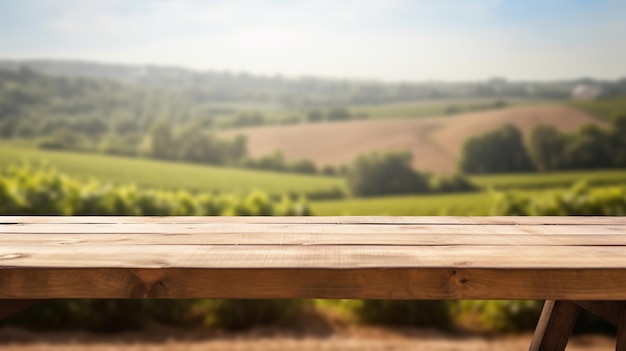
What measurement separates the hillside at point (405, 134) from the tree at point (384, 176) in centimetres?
11

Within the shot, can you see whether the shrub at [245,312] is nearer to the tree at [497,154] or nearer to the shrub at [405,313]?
the shrub at [405,313]

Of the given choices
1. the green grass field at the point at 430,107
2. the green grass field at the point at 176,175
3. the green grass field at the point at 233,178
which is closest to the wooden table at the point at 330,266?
the green grass field at the point at 233,178

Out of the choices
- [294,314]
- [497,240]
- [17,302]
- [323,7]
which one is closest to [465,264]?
[497,240]

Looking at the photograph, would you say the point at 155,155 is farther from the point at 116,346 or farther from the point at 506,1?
the point at 506,1

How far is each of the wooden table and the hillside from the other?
4.71m

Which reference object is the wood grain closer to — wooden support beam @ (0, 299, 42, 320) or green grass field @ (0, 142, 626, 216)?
wooden support beam @ (0, 299, 42, 320)

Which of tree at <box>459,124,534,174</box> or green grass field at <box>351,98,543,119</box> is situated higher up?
green grass field at <box>351,98,543,119</box>

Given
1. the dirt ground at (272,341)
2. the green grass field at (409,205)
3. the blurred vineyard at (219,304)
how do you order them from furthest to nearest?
1. the green grass field at (409,205)
2. the blurred vineyard at (219,304)
3. the dirt ground at (272,341)

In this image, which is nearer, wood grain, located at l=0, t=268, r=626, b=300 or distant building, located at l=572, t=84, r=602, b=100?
wood grain, located at l=0, t=268, r=626, b=300

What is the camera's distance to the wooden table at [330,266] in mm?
1108

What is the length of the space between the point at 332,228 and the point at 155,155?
16.5ft

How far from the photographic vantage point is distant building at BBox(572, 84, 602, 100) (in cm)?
636

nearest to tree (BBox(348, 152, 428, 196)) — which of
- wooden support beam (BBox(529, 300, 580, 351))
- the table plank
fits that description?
wooden support beam (BBox(529, 300, 580, 351))

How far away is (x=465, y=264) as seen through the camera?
113cm
